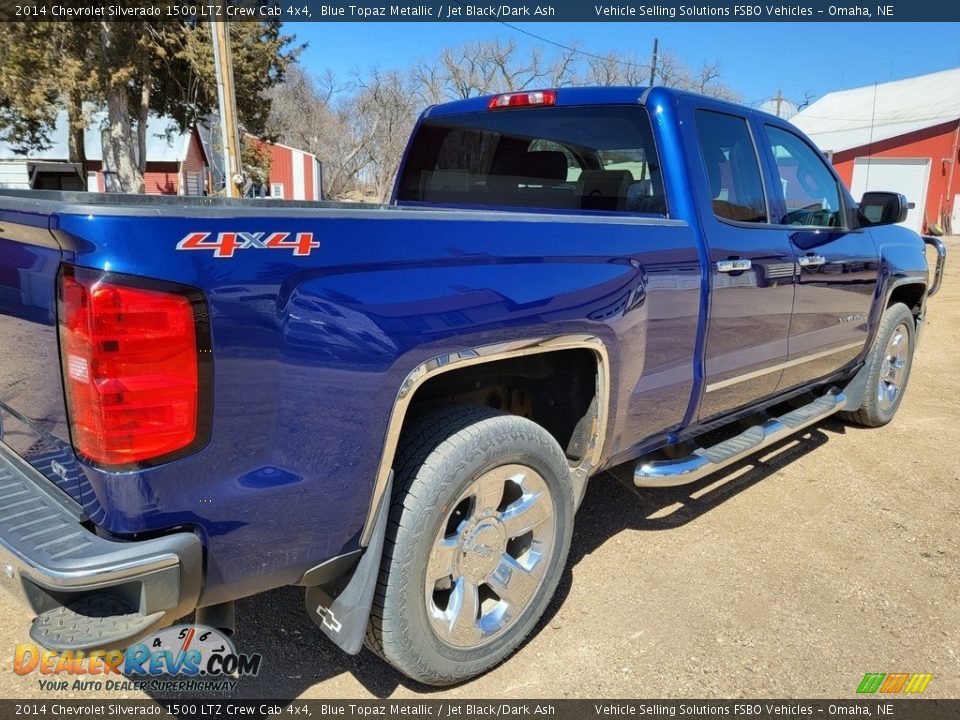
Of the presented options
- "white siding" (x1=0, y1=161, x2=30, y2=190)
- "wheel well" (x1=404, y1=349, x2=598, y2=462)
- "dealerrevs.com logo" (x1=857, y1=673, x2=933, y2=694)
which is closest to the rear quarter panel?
"wheel well" (x1=404, y1=349, x2=598, y2=462)

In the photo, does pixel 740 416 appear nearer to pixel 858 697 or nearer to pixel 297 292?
pixel 858 697

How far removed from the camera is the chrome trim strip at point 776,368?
3309 mm

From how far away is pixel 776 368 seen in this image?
3.75 m

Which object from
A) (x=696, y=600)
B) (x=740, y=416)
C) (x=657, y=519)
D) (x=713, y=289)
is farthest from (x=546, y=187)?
(x=696, y=600)

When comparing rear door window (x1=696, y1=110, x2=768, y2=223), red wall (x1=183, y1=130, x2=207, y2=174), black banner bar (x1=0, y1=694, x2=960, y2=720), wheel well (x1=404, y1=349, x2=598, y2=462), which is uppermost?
red wall (x1=183, y1=130, x2=207, y2=174)

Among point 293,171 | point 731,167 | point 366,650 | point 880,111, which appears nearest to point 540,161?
point 731,167

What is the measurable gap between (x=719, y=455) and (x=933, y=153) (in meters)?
33.6

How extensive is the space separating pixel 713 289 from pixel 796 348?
113 centimetres

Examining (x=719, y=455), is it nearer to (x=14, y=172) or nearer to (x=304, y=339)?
(x=304, y=339)

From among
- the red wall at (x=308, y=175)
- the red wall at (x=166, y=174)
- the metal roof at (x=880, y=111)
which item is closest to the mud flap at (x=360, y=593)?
the red wall at (x=166, y=174)

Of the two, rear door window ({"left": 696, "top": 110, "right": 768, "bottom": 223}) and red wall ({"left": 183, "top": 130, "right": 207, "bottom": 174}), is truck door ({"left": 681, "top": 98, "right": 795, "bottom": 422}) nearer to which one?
rear door window ({"left": 696, "top": 110, "right": 768, "bottom": 223})

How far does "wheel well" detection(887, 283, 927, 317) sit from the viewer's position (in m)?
5.21

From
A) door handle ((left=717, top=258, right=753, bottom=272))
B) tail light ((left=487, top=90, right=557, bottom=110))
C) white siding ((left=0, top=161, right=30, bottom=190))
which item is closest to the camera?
door handle ((left=717, top=258, right=753, bottom=272))

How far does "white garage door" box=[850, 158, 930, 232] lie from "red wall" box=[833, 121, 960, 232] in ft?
0.70
